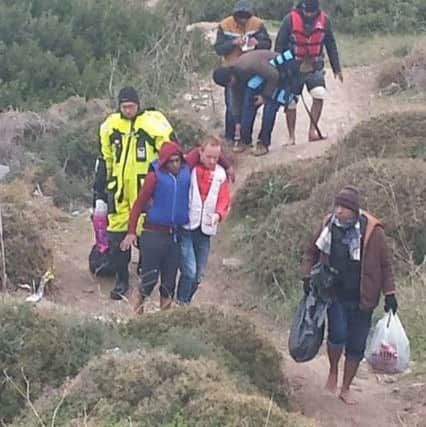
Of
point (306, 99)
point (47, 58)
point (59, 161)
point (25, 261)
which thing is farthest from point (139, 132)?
point (47, 58)

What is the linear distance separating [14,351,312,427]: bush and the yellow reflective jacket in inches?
112

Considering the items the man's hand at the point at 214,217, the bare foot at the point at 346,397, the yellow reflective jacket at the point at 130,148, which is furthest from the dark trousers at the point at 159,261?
the bare foot at the point at 346,397

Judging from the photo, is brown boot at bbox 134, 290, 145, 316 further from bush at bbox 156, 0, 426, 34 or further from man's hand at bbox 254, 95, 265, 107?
bush at bbox 156, 0, 426, 34

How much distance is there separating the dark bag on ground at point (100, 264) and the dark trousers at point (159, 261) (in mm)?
1782

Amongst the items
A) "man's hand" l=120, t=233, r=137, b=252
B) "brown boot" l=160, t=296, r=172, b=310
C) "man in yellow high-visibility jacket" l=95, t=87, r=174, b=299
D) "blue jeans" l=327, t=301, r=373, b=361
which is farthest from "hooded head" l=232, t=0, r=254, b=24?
"blue jeans" l=327, t=301, r=373, b=361

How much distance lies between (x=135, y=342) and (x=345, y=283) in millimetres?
1361

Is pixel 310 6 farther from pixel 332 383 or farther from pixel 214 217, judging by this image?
pixel 332 383

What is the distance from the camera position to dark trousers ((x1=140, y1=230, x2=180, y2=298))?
30.1ft

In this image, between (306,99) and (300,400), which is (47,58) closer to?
(306,99)

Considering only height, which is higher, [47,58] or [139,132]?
[139,132]

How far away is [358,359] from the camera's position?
8344mm

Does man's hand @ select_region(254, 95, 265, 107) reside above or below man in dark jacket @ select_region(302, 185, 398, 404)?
below

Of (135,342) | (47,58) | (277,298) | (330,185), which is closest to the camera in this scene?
(135,342)

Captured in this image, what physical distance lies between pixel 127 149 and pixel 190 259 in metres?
1.04
